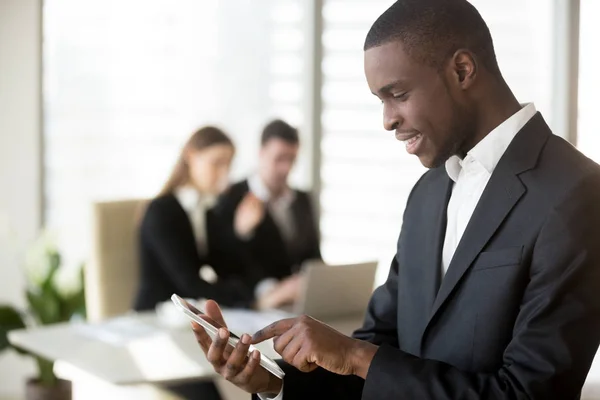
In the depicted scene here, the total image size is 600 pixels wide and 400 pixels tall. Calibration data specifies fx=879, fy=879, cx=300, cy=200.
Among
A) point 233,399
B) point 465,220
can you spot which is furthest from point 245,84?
point 465,220

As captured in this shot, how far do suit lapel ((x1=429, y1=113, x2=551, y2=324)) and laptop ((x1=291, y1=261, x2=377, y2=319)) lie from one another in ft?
5.03

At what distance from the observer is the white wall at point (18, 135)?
457 centimetres

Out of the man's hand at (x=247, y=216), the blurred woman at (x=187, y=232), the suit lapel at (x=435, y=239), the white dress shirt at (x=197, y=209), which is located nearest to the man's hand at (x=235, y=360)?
the suit lapel at (x=435, y=239)

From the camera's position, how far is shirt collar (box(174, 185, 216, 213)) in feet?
13.6

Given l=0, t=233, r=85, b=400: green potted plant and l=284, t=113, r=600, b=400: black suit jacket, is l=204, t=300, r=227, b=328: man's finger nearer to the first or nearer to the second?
l=284, t=113, r=600, b=400: black suit jacket

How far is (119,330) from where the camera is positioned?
3254mm

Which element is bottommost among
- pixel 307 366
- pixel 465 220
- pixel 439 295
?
pixel 307 366

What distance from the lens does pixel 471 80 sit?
5.04 feet

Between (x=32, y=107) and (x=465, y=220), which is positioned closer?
(x=465, y=220)

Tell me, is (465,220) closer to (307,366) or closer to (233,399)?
(307,366)

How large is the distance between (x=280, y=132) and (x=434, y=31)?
305cm

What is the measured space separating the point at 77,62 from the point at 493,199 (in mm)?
3665

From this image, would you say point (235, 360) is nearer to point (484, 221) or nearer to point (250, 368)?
point (250, 368)

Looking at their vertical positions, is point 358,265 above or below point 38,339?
above
